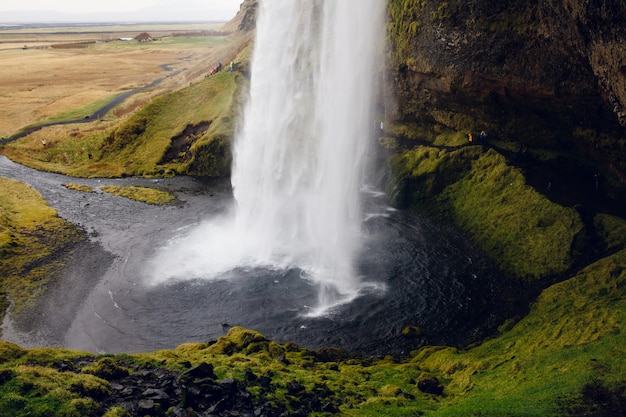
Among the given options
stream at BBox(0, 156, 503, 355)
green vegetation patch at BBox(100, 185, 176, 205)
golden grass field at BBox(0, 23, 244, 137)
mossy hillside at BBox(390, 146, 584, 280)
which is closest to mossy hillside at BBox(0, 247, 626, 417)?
stream at BBox(0, 156, 503, 355)

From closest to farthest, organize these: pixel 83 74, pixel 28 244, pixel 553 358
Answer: pixel 553 358
pixel 28 244
pixel 83 74

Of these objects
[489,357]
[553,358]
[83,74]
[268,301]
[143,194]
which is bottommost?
[553,358]

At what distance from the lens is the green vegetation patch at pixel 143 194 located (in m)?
50.3

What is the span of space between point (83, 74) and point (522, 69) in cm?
11970

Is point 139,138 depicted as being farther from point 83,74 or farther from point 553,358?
point 83,74

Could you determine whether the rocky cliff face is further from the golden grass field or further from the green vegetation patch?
the golden grass field

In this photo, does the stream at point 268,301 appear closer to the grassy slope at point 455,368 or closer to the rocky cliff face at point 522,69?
the grassy slope at point 455,368

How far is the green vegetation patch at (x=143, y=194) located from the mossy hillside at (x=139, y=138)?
526 cm

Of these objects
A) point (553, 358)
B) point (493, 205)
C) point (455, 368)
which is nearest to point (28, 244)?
point (455, 368)

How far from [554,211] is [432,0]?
21.2m

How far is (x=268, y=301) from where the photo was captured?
106 feet

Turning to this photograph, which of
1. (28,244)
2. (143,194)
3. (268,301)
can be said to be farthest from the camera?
(143,194)

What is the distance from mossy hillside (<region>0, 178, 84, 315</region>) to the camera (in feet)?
111

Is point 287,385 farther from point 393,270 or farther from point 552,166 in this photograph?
point 552,166
